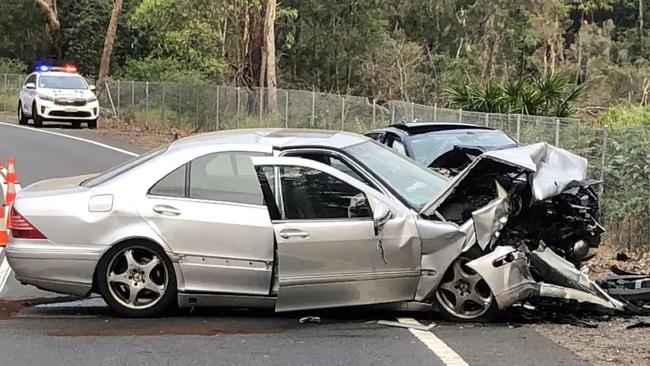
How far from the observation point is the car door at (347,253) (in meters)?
6.91

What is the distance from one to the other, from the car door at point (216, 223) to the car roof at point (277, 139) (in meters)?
0.24

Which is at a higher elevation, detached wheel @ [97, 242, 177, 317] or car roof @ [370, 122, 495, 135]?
car roof @ [370, 122, 495, 135]

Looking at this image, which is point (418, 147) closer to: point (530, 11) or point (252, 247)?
point (252, 247)

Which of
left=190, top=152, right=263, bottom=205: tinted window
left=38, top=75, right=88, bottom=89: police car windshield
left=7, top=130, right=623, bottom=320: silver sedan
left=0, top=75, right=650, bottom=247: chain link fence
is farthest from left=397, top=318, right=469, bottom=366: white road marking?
left=38, top=75, right=88, bottom=89: police car windshield

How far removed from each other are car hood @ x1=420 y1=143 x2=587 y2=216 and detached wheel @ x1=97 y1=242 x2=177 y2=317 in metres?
2.09

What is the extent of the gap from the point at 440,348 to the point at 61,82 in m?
24.8

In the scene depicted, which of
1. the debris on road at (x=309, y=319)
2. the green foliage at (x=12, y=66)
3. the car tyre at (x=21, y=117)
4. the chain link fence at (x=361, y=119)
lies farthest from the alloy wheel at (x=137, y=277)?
the green foliage at (x=12, y=66)

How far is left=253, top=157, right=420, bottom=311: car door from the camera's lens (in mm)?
6914

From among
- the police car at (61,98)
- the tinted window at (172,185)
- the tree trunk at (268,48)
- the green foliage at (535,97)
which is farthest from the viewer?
the police car at (61,98)

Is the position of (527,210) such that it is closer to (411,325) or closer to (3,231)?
(411,325)

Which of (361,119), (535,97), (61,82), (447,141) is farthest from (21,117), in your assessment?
(447,141)

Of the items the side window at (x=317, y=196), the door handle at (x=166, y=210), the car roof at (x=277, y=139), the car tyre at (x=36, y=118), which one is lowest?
the car tyre at (x=36, y=118)

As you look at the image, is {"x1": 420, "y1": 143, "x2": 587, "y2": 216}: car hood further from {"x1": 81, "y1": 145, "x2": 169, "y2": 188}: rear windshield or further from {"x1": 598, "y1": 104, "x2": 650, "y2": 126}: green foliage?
{"x1": 598, "y1": 104, "x2": 650, "y2": 126}: green foliage

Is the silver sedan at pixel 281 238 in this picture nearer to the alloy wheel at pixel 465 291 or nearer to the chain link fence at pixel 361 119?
the alloy wheel at pixel 465 291
